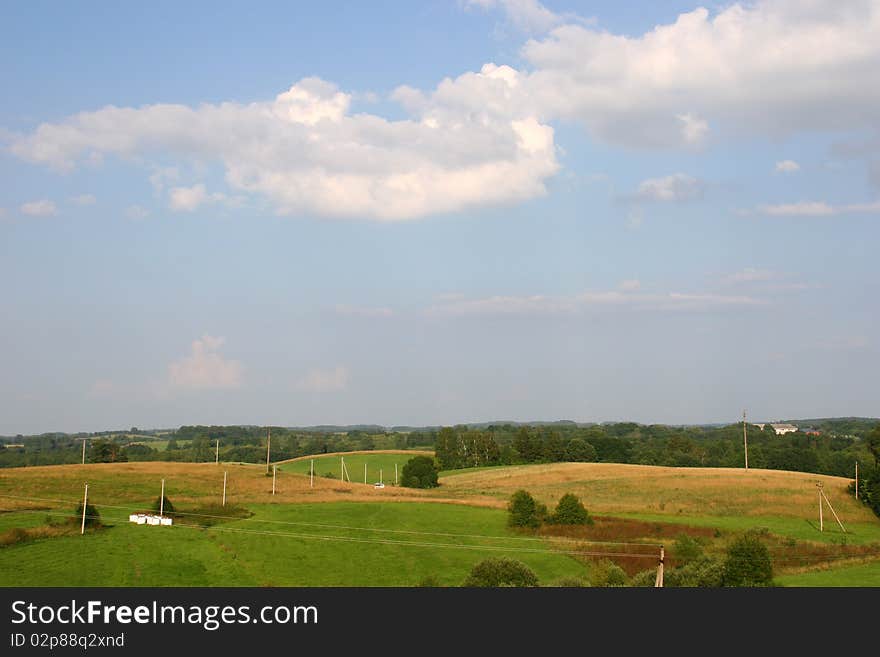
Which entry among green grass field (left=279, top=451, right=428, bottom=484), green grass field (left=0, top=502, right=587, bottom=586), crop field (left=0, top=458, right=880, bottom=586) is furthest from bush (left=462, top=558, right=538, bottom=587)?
green grass field (left=279, top=451, right=428, bottom=484)

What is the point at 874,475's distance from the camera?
7538 centimetres

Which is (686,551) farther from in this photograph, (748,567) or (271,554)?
(271,554)

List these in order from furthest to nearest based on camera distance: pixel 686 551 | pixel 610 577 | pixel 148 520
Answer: pixel 148 520 < pixel 686 551 < pixel 610 577

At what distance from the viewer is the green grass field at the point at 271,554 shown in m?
39.9

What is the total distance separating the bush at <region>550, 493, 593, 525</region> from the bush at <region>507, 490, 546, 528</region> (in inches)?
57.3

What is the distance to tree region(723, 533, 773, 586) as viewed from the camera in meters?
35.2

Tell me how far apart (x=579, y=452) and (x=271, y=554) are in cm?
12409

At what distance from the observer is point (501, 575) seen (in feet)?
110

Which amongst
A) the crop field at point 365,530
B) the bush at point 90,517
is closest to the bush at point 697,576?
the crop field at point 365,530

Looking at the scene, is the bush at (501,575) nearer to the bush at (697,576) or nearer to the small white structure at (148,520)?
the bush at (697,576)

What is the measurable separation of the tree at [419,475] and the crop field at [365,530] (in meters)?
17.7

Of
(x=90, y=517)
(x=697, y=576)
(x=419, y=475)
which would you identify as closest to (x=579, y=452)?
(x=419, y=475)
